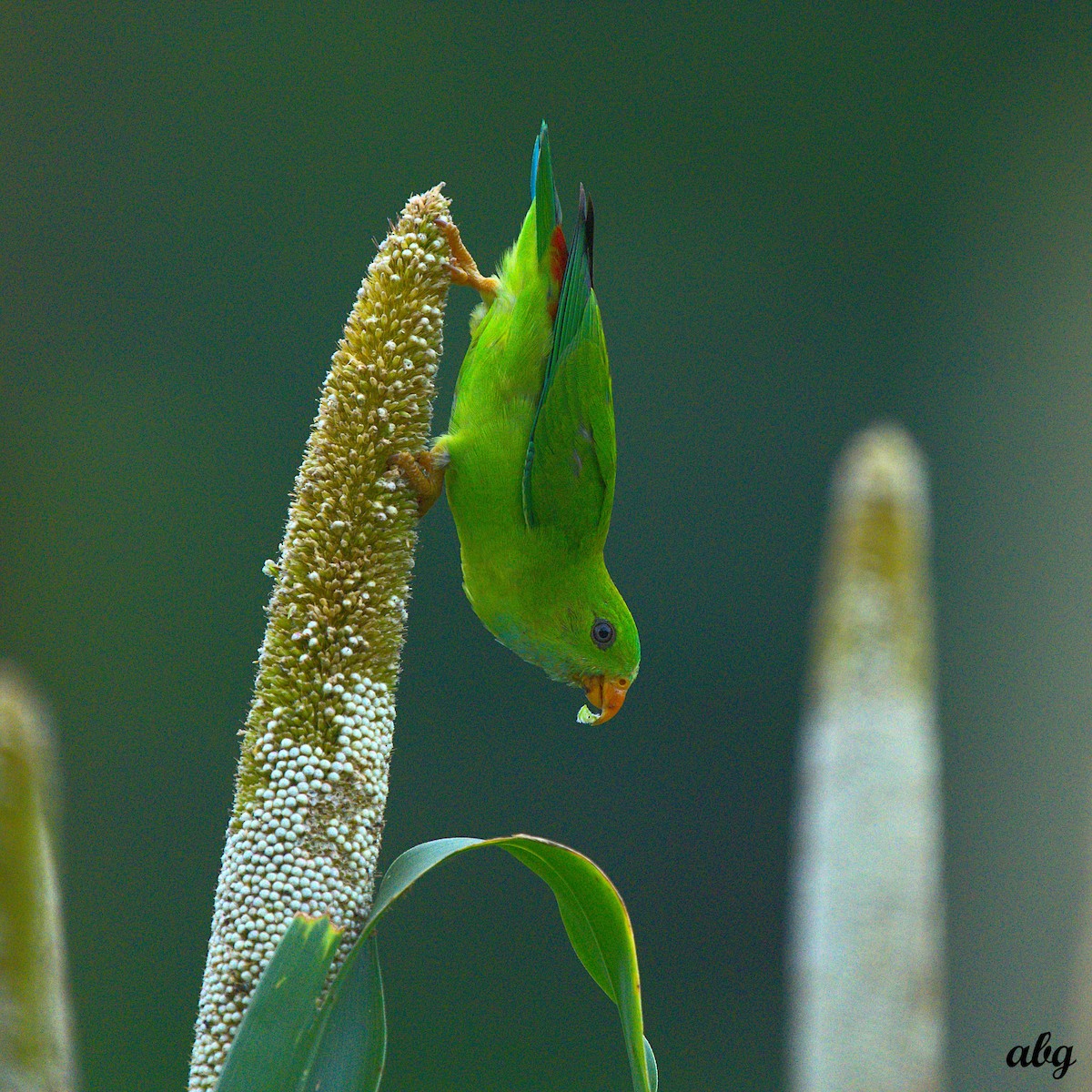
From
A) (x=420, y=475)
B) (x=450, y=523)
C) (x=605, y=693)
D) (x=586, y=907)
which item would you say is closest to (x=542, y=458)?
(x=605, y=693)

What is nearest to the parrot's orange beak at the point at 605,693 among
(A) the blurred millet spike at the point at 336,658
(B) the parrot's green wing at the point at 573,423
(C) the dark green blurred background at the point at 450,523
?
(B) the parrot's green wing at the point at 573,423

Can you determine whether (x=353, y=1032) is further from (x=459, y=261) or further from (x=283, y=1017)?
A: (x=459, y=261)

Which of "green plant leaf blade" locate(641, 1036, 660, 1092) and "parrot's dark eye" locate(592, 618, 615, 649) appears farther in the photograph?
"parrot's dark eye" locate(592, 618, 615, 649)

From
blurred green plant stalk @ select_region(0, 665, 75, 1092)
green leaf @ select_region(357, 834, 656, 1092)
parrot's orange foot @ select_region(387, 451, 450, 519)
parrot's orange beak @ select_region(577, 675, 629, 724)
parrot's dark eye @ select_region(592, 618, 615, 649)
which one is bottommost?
blurred green plant stalk @ select_region(0, 665, 75, 1092)

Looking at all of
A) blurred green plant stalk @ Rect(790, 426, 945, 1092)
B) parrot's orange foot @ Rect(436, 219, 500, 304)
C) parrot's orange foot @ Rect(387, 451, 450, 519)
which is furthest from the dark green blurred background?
parrot's orange foot @ Rect(387, 451, 450, 519)

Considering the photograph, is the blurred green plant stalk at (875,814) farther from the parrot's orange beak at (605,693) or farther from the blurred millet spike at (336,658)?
the blurred millet spike at (336,658)

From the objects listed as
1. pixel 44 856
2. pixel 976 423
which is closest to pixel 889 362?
pixel 976 423

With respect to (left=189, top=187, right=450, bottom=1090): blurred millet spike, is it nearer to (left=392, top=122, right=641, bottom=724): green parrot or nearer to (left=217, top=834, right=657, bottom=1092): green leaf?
(left=217, top=834, right=657, bottom=1092): green leaf
